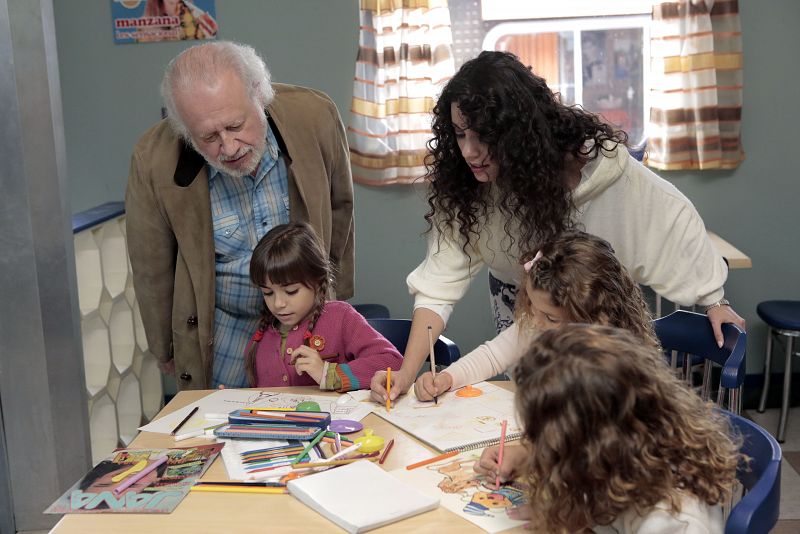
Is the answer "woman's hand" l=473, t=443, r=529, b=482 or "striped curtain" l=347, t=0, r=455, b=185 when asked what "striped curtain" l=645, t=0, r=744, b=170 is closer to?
"striped curtain" l=347, t=0, r=455, b=185

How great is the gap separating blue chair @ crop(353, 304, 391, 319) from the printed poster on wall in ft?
4.75

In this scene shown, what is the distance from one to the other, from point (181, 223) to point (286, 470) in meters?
0.94

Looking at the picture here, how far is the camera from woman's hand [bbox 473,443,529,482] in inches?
57.3

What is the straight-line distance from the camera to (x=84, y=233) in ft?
10.7

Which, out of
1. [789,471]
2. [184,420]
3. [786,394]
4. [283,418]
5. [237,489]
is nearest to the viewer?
[237,489]

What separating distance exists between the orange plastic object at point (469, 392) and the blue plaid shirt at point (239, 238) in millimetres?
677

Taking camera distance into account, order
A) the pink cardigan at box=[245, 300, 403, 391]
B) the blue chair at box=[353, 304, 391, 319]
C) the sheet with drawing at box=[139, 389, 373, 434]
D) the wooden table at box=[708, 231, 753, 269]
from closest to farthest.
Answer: the sheet with drawing at box=[139, 389, 373, 434], the pink cardigan at box=[245, 300, 403, 391], the wooden table at box=[708, 231, 753, 269], the blue chair at box=[353, 304, 391, 319]

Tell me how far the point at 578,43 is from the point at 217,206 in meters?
2.35

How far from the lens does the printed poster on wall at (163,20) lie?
13.0 feet

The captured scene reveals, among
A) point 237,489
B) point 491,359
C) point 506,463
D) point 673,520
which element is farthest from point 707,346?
point 237,489

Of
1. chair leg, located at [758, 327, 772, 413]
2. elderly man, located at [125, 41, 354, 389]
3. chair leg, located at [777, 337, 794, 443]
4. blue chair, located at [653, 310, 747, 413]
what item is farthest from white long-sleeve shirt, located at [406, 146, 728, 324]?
chair leg, located at [758, 327, 772, 413]

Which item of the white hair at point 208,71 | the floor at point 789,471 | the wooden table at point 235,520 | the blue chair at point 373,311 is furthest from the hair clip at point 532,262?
the blue chair at point 373,311

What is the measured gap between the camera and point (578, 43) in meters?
4.04

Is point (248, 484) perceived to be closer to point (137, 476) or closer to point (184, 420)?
point (137, 476)
